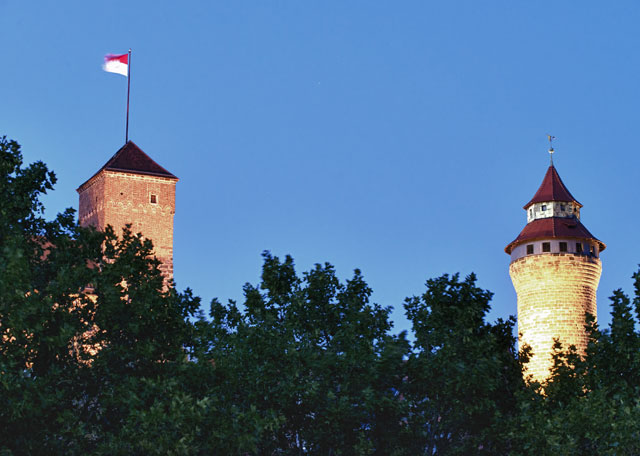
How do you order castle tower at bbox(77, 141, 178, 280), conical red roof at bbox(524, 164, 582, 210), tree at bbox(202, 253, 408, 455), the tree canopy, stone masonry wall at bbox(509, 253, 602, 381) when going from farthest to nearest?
conical red roof at bbox(524, 164, 582, 210) → castle tower at bbox(77, 141, 178, 280) → stone masonry wall at bbox(509, 253, 602, 381) → tree at bbox(202, 253, 408, 455) → the tree canopy

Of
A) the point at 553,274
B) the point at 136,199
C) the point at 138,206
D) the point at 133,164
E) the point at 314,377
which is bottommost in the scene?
the point at 314,377

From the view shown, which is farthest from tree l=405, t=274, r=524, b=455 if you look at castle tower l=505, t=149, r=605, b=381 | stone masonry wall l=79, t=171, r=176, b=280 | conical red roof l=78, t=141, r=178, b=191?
conical red roof l=78, t=141, r=178, b=191

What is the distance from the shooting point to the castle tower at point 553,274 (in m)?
66.8

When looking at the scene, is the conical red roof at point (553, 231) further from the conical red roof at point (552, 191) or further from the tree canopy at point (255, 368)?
the tree canopy at point (255, 368)

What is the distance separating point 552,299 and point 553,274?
1779 millimetres

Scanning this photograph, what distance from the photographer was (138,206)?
71.4 metres

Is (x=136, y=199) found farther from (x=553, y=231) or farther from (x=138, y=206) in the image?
(x=553, y=231)

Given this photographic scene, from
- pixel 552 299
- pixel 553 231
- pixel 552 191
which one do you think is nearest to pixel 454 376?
pixel 552 299

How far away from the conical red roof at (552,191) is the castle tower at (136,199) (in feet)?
76.1

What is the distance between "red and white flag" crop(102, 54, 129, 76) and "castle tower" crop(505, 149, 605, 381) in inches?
1025

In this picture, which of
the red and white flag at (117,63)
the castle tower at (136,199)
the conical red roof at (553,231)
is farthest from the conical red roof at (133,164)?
the conical red roof at (553,231)

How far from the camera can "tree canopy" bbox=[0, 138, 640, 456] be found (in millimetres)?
28984

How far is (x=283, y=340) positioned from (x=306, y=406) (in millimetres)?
2002

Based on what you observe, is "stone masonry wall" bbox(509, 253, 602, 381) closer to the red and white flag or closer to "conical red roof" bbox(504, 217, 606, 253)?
"conical red roof" bbox(504, 217, 606, 253)
